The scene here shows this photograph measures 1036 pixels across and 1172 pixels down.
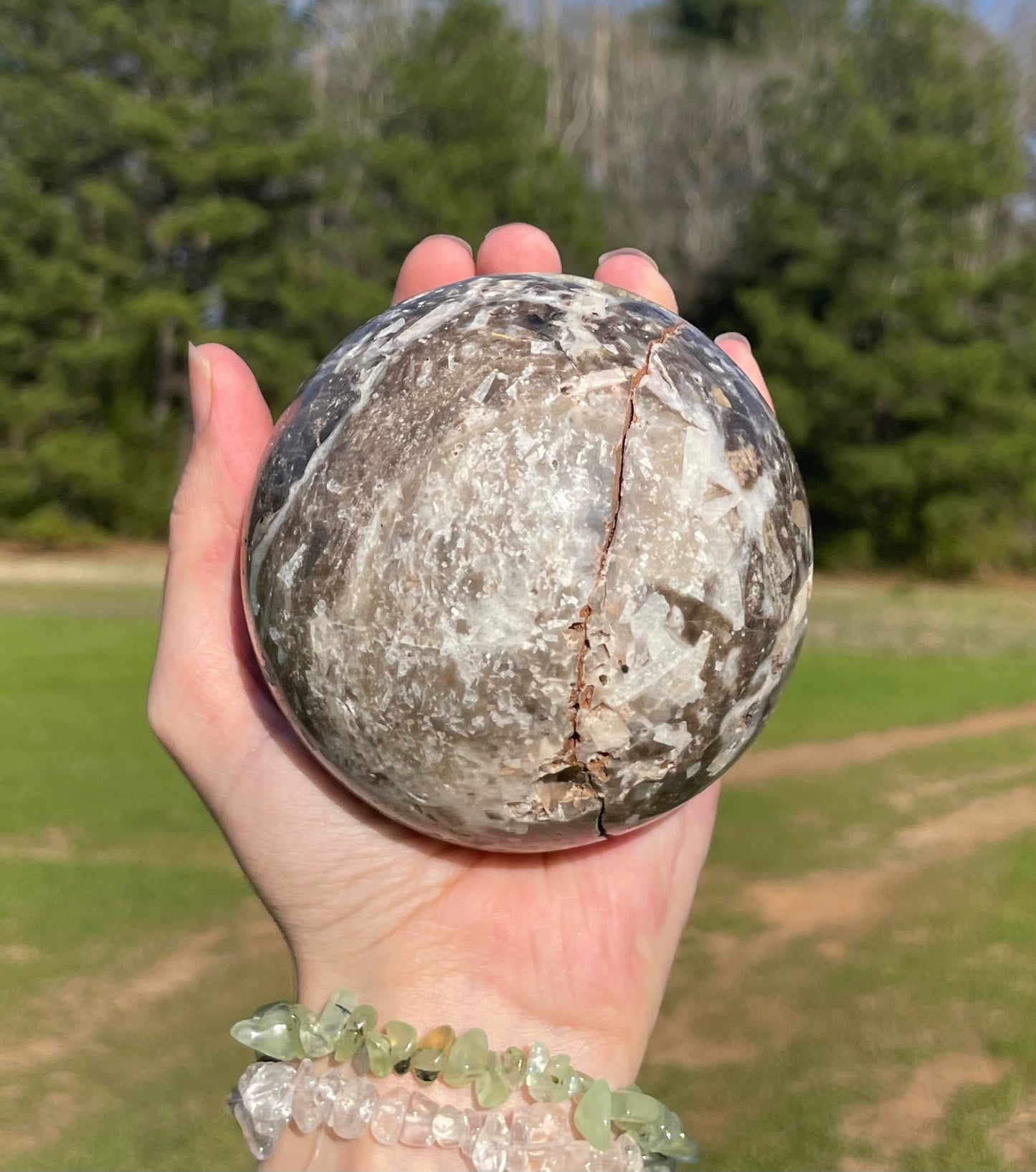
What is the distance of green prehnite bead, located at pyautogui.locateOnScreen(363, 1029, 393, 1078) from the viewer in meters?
2.02

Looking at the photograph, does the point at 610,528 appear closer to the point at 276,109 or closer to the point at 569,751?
the point at 569,751

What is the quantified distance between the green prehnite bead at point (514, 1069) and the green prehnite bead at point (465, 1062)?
44 millimetres

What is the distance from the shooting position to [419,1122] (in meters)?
2.00

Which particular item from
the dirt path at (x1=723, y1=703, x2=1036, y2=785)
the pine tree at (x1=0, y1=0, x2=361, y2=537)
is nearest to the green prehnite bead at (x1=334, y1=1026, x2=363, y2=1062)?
the dirt path at (x1=723, y1=703, x2=1036, y2=785)

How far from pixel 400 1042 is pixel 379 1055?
45 millimetres

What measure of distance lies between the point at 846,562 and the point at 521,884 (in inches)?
712

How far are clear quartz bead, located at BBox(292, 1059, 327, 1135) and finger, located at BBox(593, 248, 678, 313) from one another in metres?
2.03

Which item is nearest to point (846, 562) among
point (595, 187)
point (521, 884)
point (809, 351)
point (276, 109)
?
point (809, 351)

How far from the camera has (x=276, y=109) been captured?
20984 mm

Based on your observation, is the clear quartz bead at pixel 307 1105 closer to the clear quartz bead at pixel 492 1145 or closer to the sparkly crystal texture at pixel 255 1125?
the sparkly crystal texture at pixel 255 1125

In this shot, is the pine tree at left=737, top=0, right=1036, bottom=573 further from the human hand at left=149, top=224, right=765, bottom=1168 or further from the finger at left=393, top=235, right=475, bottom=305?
the human hand at left=149, top=224, right=765, bottom=1168

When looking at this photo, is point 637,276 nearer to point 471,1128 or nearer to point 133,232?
point 471,1128

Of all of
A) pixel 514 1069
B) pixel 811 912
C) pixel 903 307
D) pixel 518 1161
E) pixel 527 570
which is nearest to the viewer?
pixel 527 570

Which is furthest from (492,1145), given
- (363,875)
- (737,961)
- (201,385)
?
(737,961)
